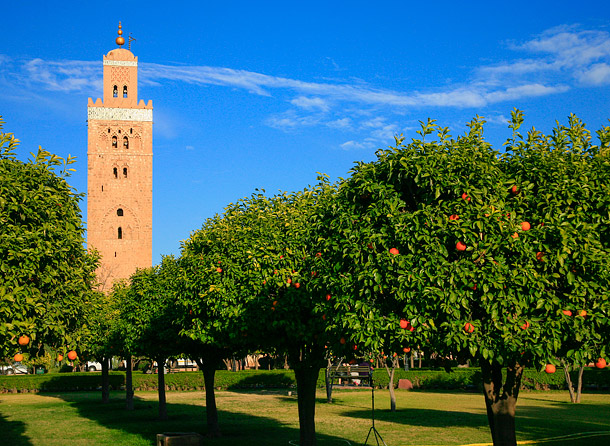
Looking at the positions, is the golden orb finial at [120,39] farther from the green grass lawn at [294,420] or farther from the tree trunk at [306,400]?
the tree trunk at [306,400]

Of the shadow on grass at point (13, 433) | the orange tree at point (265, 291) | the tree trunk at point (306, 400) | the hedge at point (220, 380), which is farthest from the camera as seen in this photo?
the hedge at point (220, 380)

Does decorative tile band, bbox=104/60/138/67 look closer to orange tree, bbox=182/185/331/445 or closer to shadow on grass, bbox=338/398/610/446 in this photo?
shadow on grass, bbox=338/398/610/446

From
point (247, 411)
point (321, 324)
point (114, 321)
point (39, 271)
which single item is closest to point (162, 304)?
point (114, 321)

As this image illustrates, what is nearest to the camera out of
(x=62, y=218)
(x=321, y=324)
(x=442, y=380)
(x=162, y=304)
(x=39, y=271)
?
(x=39, y=271)

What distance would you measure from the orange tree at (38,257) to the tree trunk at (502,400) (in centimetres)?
832

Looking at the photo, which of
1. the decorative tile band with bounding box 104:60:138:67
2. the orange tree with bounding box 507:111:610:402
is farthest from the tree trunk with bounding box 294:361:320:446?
the decorative tile band with bounding box 104:60:138:67

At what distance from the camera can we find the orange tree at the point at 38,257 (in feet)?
35.3

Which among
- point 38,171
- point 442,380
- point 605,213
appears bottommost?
point 442,380

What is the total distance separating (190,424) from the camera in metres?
29.0

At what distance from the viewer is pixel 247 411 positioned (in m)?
35.3

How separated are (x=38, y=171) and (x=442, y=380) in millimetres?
46909

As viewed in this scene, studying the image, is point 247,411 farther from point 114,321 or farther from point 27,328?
point 27,328

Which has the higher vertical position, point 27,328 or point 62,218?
point 62,218

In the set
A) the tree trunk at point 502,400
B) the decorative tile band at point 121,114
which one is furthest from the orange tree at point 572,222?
the decorative tile band at point 121,114
